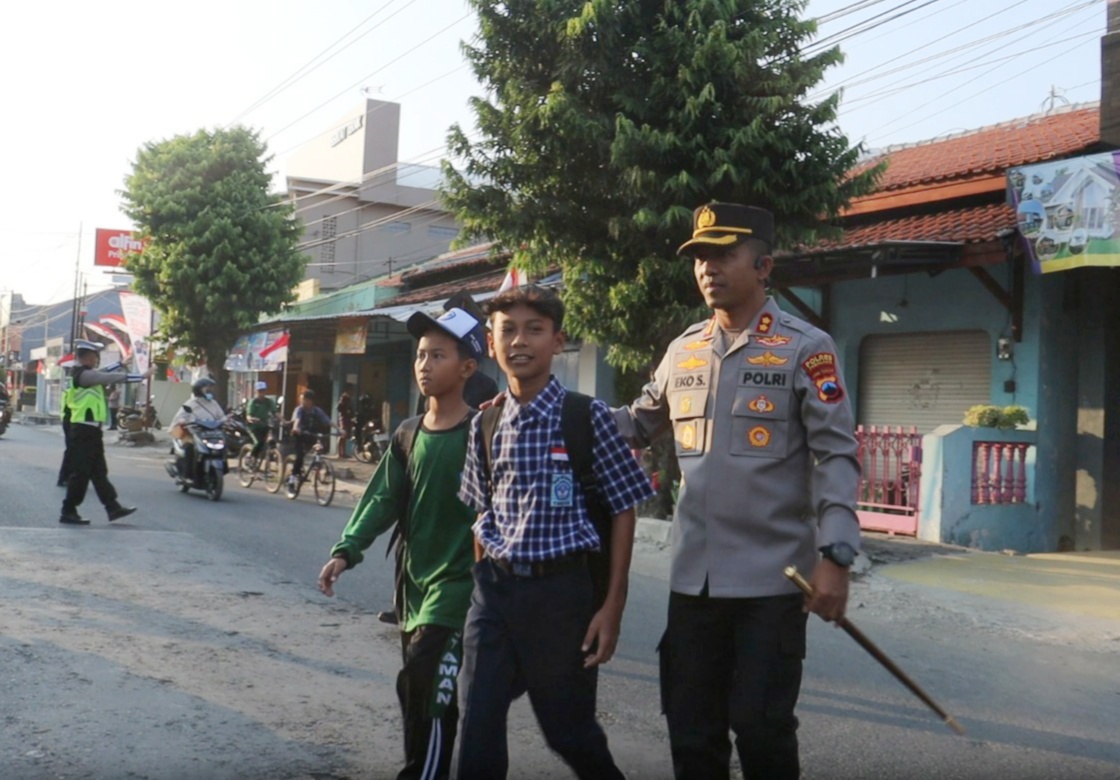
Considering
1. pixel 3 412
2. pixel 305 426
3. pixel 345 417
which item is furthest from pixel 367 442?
pixel 3 412

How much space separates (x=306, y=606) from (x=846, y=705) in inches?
141

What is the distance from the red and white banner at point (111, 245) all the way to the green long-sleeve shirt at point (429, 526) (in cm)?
4573

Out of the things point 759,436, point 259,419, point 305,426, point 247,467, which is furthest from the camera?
point 259,419

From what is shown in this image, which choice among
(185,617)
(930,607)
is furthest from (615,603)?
(930,607)

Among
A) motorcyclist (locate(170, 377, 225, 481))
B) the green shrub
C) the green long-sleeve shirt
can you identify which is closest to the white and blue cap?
the green long-sleeve shirt

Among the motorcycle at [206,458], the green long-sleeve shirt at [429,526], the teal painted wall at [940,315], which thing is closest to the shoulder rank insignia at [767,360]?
the green long-sleeve shirt at [429,526]

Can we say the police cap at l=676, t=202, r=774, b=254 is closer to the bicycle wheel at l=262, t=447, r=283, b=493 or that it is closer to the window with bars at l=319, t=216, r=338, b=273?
the bicycle wheel at l=262, t=447, r=283, b=493

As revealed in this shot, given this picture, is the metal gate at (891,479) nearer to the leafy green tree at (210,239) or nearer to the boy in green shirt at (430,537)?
the boy in green shirt at (430,537)

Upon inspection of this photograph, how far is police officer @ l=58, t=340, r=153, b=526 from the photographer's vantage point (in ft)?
34.6

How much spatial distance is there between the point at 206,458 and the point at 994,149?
10.8 meters

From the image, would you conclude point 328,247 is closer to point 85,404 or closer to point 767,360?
point 85,404

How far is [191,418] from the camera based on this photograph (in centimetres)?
1445

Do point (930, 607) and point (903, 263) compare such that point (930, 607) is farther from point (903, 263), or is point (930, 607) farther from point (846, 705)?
point (903, 263)

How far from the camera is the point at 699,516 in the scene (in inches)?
122
